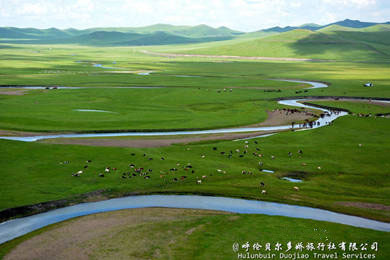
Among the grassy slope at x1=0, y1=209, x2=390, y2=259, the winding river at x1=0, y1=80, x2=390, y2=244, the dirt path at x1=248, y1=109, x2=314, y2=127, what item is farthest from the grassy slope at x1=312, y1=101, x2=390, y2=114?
the grassy slope at x1=0, y1=209, x2=390, y2=259

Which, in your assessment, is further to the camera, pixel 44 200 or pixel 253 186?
pixel 253 186

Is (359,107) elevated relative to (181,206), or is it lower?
elevated

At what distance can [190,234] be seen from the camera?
26125 mm

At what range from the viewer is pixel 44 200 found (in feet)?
99.3

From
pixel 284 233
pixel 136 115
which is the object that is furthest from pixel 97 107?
pixel 284 233

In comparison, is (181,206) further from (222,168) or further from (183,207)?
(222,168)

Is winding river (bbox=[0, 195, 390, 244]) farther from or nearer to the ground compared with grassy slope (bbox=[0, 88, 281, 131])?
nearer to the ground

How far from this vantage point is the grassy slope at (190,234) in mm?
23734

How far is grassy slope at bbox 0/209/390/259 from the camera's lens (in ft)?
77.9

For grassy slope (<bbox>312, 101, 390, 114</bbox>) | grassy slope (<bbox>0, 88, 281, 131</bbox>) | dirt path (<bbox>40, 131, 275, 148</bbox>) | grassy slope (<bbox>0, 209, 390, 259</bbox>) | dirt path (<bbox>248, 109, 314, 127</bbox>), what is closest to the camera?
grassy slope (<bbox>0, 209, 390, 259</bbox>)

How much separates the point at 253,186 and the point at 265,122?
31.4m

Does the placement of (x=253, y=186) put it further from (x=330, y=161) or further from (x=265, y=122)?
(x=265, y=122)

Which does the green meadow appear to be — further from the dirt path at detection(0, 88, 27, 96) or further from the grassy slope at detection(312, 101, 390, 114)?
the dirt path at detection(0, 88, 27, 96)

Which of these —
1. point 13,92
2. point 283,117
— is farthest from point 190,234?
point 13,92
